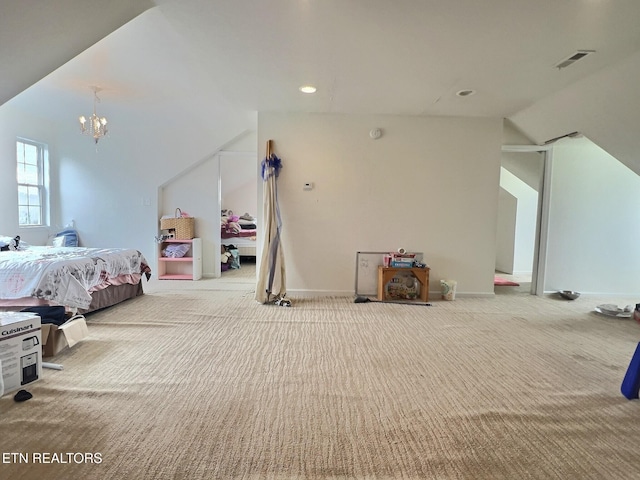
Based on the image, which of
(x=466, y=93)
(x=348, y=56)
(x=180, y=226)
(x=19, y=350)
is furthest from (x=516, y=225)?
(x=19, y=350)

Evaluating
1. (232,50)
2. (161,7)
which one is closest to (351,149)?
(232,50)

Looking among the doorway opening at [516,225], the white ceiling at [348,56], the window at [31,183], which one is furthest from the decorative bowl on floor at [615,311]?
the window at [31,183]

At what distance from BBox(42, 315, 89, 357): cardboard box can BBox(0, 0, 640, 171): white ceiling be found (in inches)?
65.2

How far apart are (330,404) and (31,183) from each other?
5.99m

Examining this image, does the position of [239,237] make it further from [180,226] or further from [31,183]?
[31,183]

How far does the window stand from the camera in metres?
5.27

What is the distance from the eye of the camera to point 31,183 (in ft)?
17.9

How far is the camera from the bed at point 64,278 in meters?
3.16

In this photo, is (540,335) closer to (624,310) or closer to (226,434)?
(624,310)

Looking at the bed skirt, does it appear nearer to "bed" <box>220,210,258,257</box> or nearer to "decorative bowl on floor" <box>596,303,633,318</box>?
"bed" <box>220,210,258,257</box>

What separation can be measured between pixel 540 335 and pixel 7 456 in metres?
3.88

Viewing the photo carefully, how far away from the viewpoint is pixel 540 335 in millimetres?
3307

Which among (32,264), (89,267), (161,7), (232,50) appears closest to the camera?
(161,7)

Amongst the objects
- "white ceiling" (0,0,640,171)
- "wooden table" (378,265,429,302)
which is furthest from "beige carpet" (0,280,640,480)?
"white ceiling" (0,0,640,171)
